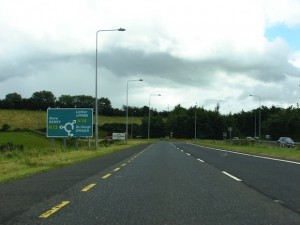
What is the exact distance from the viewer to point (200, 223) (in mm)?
8070

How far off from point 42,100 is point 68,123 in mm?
142871

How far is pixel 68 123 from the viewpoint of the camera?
44.5m

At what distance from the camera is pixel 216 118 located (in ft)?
568

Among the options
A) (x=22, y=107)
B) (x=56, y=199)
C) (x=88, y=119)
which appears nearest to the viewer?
(x=56, y=199)

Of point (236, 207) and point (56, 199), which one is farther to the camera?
point (56, 199)

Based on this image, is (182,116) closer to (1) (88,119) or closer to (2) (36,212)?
(1) (88,119)

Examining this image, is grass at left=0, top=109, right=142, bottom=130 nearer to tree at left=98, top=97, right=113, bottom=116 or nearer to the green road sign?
tree at left=98, top=97, right=113, bottom=116

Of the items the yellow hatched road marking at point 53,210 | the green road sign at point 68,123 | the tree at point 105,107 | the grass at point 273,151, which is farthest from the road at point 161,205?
the tree at point 105,107

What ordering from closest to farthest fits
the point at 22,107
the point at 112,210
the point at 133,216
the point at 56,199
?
1. the point at 133,216
2. the point at 112,210
3. the point at 56,199
4. the point at 22,107

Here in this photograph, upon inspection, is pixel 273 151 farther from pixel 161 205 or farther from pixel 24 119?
pixel 24 119

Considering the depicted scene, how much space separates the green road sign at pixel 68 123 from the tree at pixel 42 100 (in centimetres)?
13035

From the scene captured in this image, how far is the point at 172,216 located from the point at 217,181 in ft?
22.0

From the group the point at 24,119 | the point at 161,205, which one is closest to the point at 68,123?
the point at 161,205

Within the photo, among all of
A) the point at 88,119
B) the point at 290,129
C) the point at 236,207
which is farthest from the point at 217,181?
the point at 290,129
